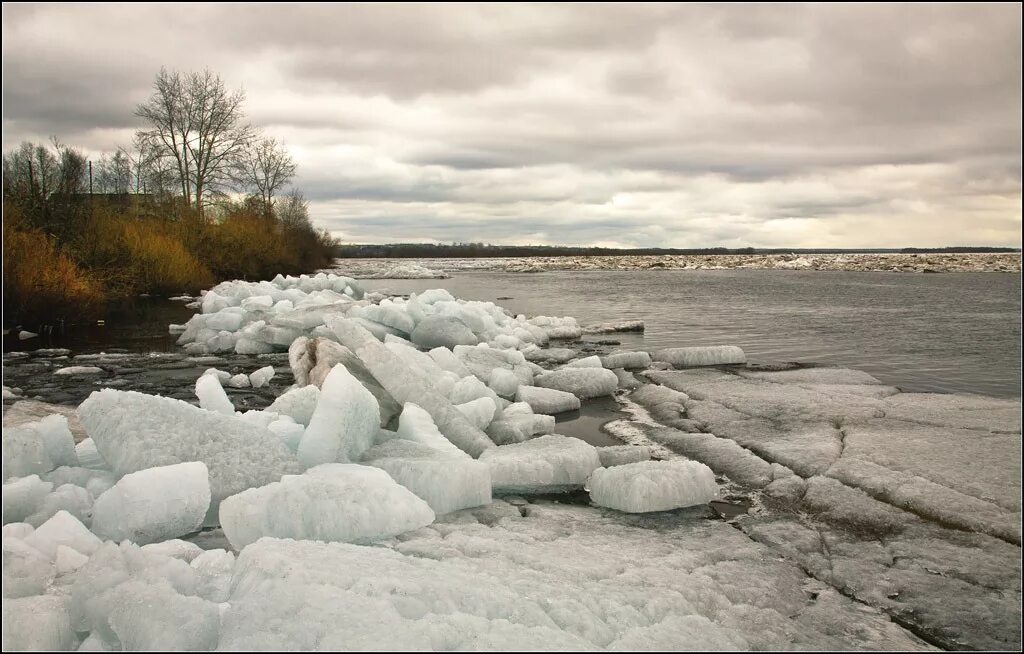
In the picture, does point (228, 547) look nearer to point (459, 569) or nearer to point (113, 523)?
point (113, 523)

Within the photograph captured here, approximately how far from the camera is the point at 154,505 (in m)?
2.23

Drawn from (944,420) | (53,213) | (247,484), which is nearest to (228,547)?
(247,484)

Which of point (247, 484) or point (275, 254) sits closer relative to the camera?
point (247, 484)

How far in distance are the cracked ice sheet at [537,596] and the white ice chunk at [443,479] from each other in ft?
0.44

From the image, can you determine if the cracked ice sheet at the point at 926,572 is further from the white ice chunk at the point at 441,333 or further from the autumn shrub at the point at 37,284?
the autumn shrub at the point at 37,284

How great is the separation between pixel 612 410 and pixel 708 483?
6.42 ft

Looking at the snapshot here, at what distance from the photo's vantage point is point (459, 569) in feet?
6.46

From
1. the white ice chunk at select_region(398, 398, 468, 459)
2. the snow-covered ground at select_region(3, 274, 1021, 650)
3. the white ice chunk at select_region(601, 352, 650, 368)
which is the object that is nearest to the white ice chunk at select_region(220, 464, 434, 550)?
the snow-covered ground at select_region(3, 274, 1021, 650)

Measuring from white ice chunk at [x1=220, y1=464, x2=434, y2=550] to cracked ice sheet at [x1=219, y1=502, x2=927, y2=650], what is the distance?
101 mm

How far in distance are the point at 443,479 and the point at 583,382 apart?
2853mm

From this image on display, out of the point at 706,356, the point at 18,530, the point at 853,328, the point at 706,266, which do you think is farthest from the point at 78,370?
the point at 706,266

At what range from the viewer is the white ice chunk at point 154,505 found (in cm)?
221

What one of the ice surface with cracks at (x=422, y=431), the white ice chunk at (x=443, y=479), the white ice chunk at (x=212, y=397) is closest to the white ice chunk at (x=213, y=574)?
the white ice chunk at (x=443, y=479)

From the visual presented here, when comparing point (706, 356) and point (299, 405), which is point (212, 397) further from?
point (706, 356)
